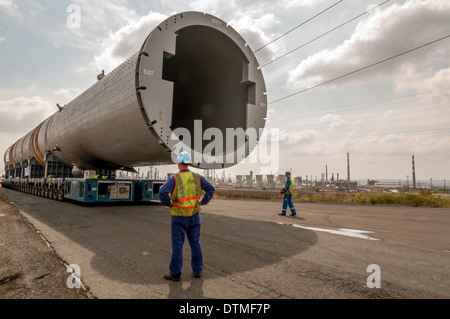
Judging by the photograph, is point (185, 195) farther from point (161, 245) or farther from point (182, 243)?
point (161, 245)

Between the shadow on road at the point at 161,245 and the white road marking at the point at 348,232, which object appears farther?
the white road marking at the point at 348,232

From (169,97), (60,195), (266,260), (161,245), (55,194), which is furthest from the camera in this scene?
(55,194)

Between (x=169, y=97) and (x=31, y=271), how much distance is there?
4.02 meters

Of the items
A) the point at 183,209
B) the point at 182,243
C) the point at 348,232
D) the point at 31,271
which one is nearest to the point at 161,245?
the point at 182,243

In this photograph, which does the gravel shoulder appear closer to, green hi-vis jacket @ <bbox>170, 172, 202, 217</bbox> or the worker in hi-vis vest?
the worker in hi-vis vest

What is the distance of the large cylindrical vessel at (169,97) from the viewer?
5.79 meters

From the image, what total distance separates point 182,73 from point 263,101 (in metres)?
2.75

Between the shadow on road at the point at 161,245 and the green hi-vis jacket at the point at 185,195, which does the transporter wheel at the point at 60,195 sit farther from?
the green hi-vis jacket at the point at 185,195

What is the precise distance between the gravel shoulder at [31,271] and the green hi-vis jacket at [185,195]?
48.7 inches

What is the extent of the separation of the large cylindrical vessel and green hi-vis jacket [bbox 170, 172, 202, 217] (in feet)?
8.45

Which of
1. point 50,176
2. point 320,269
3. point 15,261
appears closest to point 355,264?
point 320,269

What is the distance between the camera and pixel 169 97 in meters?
5.96

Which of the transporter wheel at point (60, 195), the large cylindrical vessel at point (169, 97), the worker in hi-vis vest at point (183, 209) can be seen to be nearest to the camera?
the worker in hi-vis vest at point (183, 209)

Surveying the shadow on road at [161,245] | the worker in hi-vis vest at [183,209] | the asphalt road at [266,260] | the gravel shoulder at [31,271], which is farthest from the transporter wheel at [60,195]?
the worker in hi-vis vest at [183,209]
